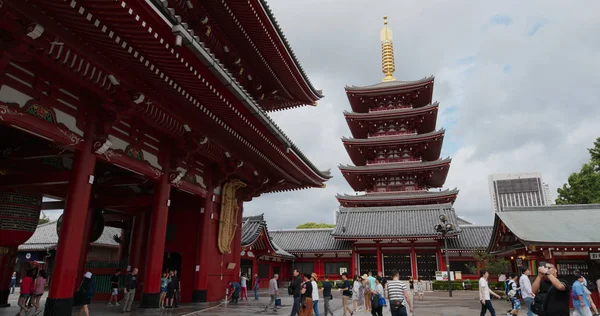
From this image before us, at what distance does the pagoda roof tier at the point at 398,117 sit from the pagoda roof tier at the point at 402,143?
81.2 inches

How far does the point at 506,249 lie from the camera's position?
68.0 ft

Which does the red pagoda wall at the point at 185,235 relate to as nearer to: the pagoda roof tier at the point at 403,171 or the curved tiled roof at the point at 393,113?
the pagoda roof tier at the point at 403,171

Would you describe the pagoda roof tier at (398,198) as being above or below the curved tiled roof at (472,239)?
above

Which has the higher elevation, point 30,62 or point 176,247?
point 30,62

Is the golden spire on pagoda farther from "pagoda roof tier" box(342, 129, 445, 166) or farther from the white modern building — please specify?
the white modern building

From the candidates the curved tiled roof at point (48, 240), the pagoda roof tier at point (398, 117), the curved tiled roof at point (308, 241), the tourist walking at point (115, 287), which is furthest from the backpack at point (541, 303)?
the pagoda roof tier at point (398, 117)

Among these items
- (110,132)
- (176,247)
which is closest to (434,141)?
(176,247)

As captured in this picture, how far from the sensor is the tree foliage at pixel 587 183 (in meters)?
40.3

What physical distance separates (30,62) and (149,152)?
14.4 feet

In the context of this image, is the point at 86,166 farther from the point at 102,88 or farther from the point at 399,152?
the point at 399,152

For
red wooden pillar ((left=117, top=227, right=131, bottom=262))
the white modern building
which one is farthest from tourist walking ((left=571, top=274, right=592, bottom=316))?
the white modern building

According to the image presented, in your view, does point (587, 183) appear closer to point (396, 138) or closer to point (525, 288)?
point (396, 138)

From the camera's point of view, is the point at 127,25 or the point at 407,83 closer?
the point at 127,25

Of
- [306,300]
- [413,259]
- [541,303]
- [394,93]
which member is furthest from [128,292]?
[394,93]
